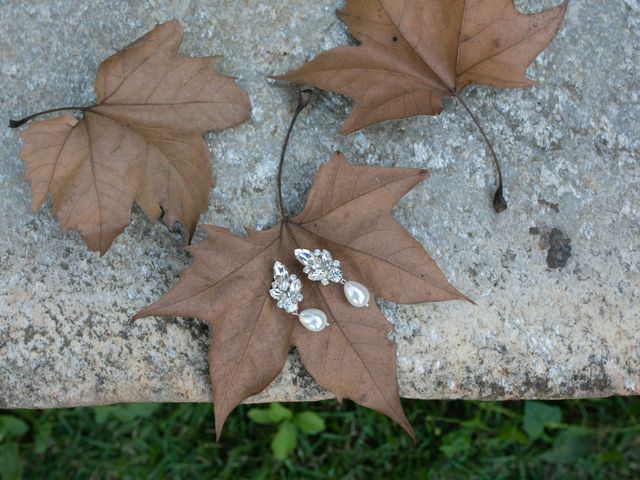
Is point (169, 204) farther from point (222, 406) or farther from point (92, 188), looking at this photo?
point (222, 406)

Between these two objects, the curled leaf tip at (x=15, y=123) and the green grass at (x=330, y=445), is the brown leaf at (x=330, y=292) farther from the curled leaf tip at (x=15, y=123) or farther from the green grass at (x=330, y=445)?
the green grass at (x=330, y=445)

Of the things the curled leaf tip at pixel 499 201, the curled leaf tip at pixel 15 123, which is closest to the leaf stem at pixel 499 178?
the curled leaf tip at pixel 499 201

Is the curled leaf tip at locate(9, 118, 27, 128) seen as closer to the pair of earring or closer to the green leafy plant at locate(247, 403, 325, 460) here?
the pair of earring

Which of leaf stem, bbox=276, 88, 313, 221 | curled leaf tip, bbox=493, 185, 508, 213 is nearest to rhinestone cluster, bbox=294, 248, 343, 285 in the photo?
leaf stem, bbox=276, 88, 313, 221

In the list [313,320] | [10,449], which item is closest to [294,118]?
[313,320]

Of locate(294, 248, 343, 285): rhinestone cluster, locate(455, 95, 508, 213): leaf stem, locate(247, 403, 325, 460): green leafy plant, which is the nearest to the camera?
locate(294, 248, 343, 285): rhinestone cluster

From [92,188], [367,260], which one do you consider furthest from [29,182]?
[367,260]
